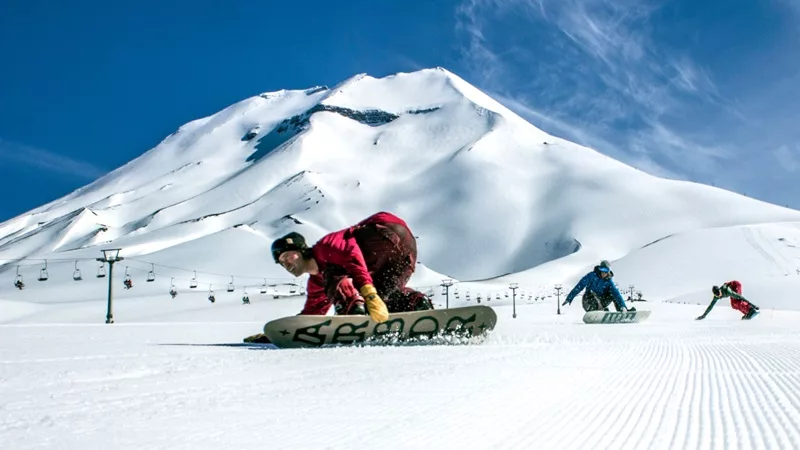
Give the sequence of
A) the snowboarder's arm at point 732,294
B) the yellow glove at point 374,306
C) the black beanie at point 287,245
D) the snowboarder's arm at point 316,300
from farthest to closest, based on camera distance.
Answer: the snowboarder's arm at point 732,294 → the snowboarder's arm at point 316,300 → the black beanie at point 287,245 → the yellow glove at point 374,306

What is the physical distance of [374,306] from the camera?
670 centimetres

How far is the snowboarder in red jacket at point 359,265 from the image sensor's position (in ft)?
23.4

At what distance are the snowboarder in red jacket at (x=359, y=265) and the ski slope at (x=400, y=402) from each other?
5.60 feet

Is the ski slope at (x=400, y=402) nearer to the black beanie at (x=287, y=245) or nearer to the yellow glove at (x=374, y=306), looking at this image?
the yellow glove at (x=374, y=306)

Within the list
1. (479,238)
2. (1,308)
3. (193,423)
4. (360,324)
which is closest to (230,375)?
(193,423)

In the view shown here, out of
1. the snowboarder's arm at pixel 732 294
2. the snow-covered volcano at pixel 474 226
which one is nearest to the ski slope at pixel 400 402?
the snowboarder's arm at pixel 732 294

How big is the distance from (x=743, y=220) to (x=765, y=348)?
140m

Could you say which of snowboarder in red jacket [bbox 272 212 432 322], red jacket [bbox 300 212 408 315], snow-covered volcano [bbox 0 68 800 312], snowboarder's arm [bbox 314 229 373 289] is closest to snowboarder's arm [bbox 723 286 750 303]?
snowboarder in red jacket [bbox 272 212 432 322]

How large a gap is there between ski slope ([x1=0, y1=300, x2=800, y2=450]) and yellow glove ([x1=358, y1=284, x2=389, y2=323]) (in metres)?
1.22

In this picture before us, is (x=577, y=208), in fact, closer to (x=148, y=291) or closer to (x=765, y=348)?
(x=148, y=291)

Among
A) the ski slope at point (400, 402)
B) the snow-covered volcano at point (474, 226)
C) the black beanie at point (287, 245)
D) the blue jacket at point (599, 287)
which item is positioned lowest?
the ski slope at point (400, 402)

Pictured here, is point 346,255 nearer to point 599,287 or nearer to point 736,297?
point 599,287

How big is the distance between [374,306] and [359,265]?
59 centimetres

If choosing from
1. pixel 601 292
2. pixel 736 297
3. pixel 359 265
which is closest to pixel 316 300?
pixel 359 265
